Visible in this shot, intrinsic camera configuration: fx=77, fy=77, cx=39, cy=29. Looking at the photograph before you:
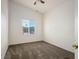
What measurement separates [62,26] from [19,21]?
10.5 feet

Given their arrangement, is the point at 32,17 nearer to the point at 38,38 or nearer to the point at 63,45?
the point at 38,38

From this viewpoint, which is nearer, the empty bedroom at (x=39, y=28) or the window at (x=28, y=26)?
the empty bedroom at (x=39, y=28)

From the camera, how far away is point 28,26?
20.6 feet

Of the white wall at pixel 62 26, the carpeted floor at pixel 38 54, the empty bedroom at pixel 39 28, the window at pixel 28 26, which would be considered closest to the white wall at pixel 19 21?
the empty bedroom at pixel 39 28

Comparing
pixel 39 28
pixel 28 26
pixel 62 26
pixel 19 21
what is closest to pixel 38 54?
pixel 62 26

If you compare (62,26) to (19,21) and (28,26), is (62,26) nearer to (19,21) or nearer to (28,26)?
(28,26)

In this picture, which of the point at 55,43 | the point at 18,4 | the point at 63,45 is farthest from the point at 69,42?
the point at 18,4

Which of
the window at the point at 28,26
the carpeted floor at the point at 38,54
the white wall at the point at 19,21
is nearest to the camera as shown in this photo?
the carpeted floor at the point at 38,54

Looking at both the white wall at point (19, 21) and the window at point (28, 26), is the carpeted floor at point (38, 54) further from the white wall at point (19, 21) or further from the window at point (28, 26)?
the window at point (28, 26)

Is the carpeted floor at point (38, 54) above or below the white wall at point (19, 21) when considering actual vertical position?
below

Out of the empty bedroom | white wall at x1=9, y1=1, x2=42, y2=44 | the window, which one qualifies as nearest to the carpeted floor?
the empty bedroom

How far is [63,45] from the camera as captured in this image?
451 centimetres

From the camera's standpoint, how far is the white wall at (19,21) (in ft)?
18.2

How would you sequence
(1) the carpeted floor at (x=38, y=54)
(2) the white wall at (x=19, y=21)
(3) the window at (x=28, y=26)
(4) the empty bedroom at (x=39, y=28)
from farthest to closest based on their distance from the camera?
(3) the window at (x=28, y=26)
(2) the white wall at (x=19, y=21)
(4) the empty bedroom at (x=39, y=28)
(1) the carpeted floor at (x=38, y=54)
